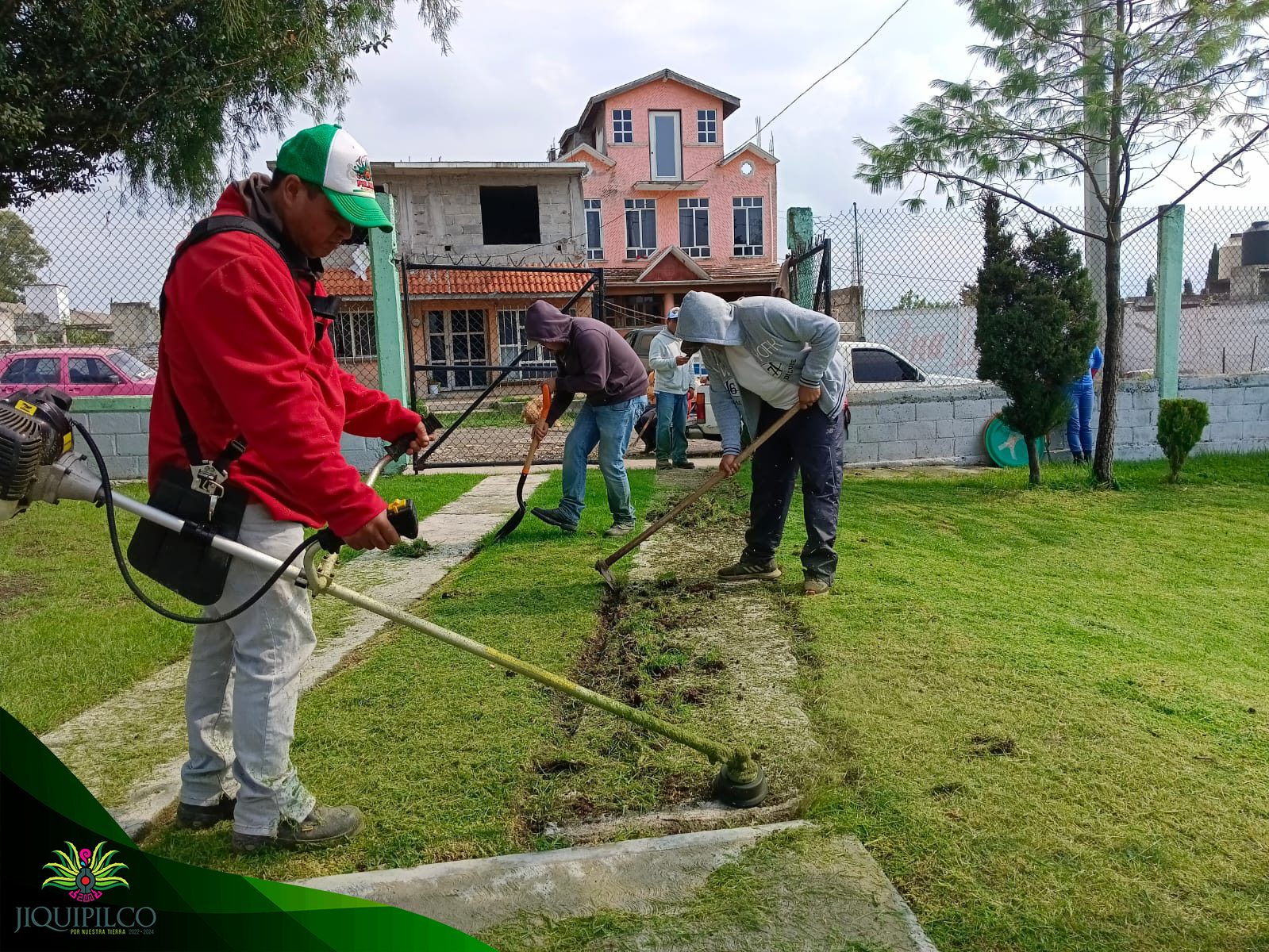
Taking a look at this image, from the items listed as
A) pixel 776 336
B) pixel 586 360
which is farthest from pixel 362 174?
pixel 586 360

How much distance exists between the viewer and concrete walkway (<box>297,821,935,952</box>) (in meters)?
2.03

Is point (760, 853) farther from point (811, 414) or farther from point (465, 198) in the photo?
point (465, 198)

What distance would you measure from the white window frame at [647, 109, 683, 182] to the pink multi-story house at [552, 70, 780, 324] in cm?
3

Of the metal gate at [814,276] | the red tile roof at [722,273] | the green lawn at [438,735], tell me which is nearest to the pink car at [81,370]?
the green lawn at [438,735]

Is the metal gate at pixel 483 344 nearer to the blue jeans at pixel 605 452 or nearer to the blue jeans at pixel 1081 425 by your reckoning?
the blue jeans at pixel 605 452

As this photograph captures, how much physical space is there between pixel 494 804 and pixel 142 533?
1.25 meters

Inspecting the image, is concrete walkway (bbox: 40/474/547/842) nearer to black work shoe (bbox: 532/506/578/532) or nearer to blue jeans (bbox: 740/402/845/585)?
black work shoe (bbox: 532/506/578/532)

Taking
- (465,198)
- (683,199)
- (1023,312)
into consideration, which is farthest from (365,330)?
(683,199)

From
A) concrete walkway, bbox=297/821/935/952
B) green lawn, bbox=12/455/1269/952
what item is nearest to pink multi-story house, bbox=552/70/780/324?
green lawn, bbox=12/455/1269/952

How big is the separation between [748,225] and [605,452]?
88.6 ft

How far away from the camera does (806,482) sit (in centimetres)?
496

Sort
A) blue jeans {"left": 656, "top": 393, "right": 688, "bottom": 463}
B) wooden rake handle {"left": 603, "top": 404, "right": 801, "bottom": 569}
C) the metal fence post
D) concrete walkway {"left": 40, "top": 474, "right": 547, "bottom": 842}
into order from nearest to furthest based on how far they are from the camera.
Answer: concrete walkway {"left": 40, "top": 474, "right": 547, "bottom": 842}, wooden rake handle {"left": 603, "top": 404, "right": 801, "bottom": 569}, the metal fence post, blue jeans {"left": 656, "top": 393, "right": 688, "bottom": 463}

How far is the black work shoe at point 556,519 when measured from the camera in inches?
255

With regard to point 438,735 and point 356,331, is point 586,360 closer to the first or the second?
point 438,735
